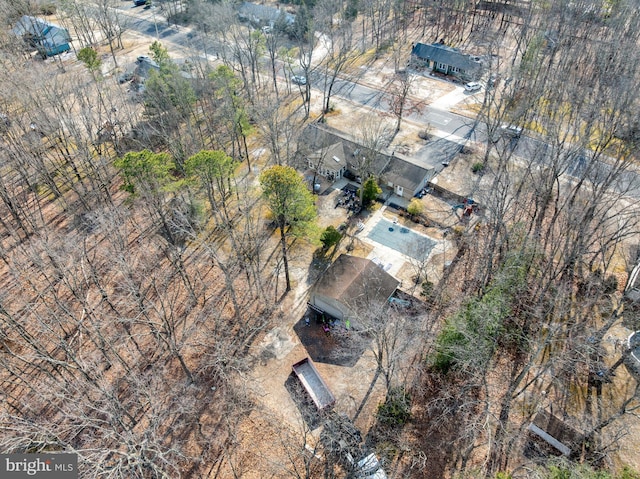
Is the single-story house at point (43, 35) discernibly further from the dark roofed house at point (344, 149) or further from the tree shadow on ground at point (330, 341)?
the tree shadow on ground at point (330, 341)

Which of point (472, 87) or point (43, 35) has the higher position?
point (43, 35)

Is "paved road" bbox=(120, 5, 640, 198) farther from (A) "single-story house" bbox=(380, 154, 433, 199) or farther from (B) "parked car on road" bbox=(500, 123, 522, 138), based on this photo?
(A) "single-story house" bbox=(380, 154, 433, 199)

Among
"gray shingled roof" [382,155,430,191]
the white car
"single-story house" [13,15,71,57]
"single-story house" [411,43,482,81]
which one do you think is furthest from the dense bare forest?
"single-story house" [13,15,71,57]

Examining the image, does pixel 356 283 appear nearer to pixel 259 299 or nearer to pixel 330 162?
pixel 259 299

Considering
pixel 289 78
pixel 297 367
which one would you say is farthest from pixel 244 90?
pixel 297 367

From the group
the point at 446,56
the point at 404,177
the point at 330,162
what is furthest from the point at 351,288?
the point at 446,56

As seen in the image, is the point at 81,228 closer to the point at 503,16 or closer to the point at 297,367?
the point at 297,367
